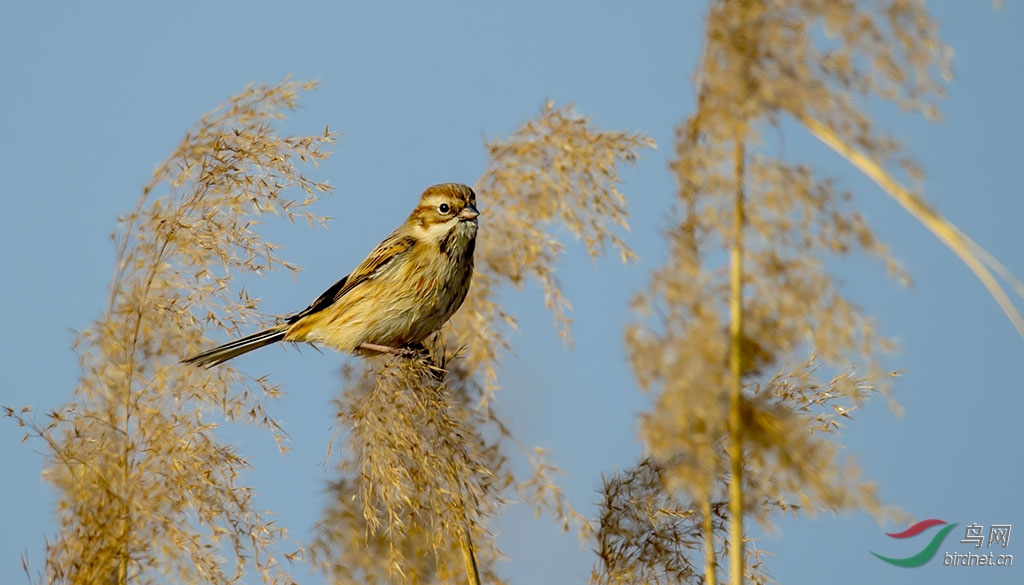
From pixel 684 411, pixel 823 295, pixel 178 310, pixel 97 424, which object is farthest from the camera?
pixel 178 310

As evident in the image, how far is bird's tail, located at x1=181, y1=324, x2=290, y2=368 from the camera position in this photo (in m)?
3.26

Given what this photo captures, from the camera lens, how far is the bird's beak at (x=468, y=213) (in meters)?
4.65

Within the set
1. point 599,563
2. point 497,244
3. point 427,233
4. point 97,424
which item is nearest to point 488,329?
point 497,244

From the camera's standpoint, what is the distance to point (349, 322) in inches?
200

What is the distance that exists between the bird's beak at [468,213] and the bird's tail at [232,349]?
941 millimetres

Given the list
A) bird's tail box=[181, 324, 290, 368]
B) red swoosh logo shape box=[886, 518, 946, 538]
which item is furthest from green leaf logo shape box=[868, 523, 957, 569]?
bird's tail box=[181, 324, 290, 368]

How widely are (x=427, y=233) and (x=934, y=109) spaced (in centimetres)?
351

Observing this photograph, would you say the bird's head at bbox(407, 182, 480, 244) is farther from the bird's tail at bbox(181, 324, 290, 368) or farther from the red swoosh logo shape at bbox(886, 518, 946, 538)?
the red swoosh logo shape at bbox(886, 518, 946, 538)

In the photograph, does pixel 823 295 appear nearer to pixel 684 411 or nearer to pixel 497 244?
pixel 684 411

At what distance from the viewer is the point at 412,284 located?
16.1ft

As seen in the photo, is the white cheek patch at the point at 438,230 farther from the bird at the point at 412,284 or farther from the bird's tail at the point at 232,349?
the bird's tail at the point at 232,349

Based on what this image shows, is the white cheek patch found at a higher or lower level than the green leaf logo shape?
higher

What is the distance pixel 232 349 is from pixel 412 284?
1256 mm

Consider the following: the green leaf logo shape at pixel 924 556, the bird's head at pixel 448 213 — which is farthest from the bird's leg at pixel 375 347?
the green leaf logo shape at pixel 924 556
